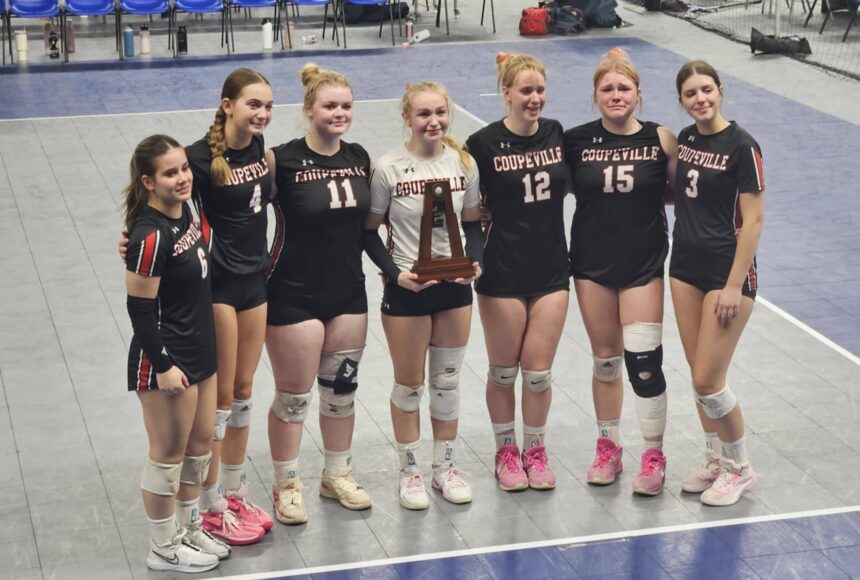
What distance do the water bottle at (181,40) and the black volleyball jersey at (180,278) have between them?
1326cm

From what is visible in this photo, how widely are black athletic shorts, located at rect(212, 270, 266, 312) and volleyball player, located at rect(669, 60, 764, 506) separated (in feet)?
6.84

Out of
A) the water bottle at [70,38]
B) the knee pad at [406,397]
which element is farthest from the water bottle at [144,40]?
the knee pad at [406,397]

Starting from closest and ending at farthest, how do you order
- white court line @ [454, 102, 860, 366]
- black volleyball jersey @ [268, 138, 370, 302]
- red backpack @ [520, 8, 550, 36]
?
black volleyball jersey @ [268, 138, 370, 302] < white court line @ [454, 102, 860, 366] < red backpack @ [520, 8, 550, 36]

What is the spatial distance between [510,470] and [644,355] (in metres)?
0.93

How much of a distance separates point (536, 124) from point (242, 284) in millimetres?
1680

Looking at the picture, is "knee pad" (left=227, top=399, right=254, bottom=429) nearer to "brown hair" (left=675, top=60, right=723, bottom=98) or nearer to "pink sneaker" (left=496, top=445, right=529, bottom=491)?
"pink sneaker" (left=496, top=445, right=529, bottom=491)

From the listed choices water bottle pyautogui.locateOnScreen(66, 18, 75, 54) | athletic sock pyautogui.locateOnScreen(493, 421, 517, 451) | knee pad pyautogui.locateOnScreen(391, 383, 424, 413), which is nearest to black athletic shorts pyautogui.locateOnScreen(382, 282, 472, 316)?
knee pad pyautogui.locateOnScreen(391, 383, 424, 413)

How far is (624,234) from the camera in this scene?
6.77 meters

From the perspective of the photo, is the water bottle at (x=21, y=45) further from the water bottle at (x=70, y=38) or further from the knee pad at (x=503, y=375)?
the knee pad at (x=503, y=375)

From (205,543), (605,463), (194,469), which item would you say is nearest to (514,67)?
(605,463)

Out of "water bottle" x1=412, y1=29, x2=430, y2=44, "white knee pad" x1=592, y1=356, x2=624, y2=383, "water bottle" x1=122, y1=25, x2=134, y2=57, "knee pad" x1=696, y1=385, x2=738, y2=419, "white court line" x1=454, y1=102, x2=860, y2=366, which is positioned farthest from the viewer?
"water bottle" x1=412, y1=29, x2=430, y2=44

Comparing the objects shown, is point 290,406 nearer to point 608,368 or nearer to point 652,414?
point 608,368

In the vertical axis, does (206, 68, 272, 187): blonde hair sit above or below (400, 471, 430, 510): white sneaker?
above

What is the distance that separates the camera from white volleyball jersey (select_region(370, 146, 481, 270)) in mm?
6508
